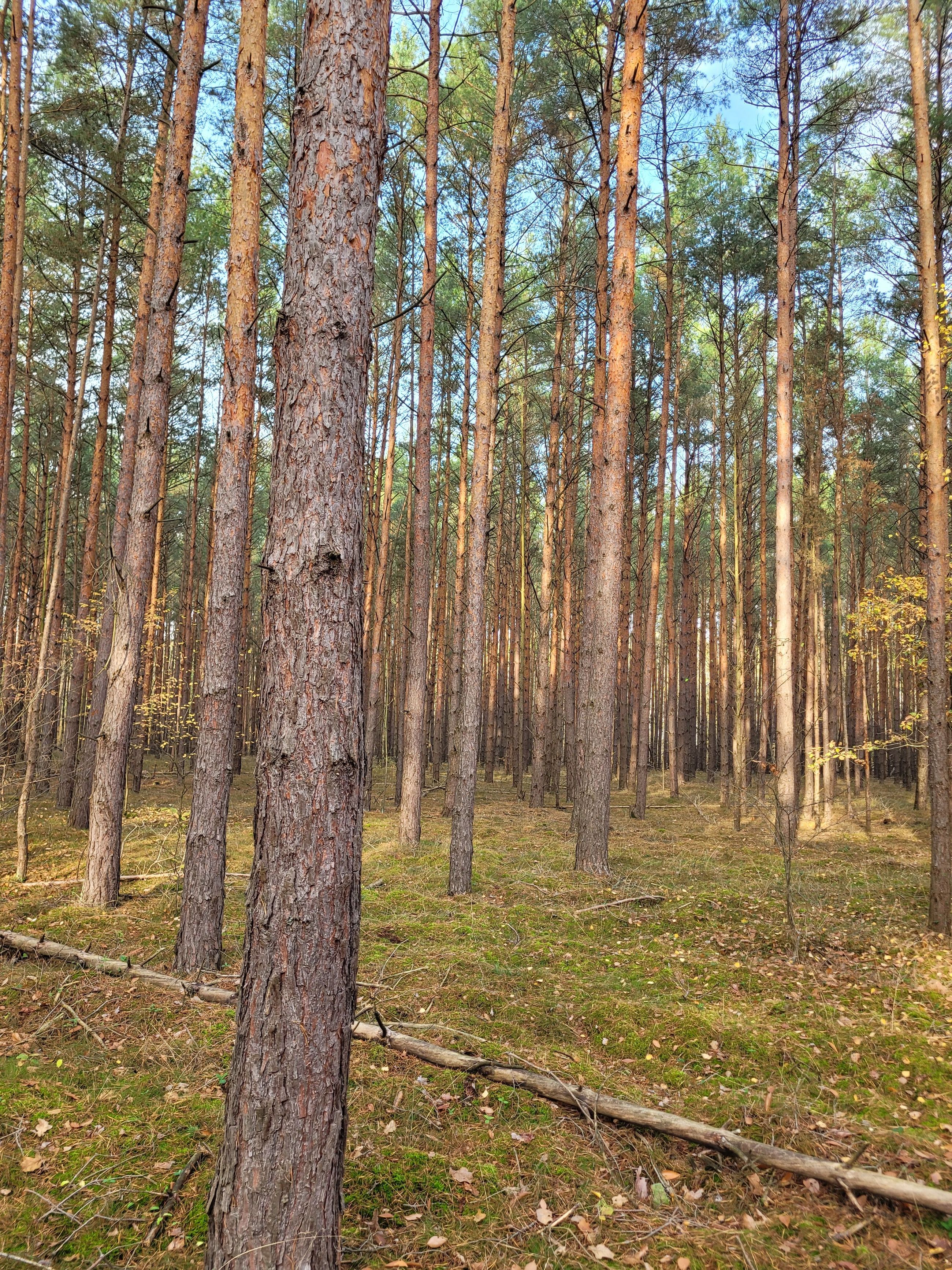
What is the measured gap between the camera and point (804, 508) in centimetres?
1446

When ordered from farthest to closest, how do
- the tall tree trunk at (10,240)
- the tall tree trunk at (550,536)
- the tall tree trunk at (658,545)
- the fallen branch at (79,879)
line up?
the tall tree trunk at (550,536) < the tall tree trunk at (658,545) < the tall tree trunk at (10,240) < the fallen branch at (79,879)

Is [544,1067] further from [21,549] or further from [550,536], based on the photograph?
[21,549]

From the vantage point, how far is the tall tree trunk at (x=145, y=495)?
6.68m

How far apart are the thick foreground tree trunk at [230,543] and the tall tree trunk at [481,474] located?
284 cm

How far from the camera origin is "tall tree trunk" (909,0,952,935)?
21.8 ft

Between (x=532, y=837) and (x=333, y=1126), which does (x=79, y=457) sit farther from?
(x=333, y=1126)

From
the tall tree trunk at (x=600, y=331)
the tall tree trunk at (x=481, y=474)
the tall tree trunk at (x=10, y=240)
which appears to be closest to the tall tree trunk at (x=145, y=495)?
the tall tree trunk at (x=481, y=474)

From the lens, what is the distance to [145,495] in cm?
668

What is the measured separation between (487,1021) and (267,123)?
14.7 metres

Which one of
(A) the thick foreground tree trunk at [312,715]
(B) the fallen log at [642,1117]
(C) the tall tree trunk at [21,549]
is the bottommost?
(B) the fallen log at [642,1117]

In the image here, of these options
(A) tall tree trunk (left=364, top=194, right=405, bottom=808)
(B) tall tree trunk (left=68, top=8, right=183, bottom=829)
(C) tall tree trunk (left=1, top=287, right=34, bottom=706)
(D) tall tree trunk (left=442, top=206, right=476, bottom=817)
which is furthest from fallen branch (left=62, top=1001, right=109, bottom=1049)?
(A) tall tree trunk (left=364, top=194, right=405, bottom=808)

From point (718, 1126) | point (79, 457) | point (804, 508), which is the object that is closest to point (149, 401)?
point (718, 1126)

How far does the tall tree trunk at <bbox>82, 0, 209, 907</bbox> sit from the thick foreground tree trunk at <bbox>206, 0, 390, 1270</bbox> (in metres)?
4.86

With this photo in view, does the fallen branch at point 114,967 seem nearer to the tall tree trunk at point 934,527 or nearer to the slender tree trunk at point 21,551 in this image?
the slender tree trunk at point 21,551
